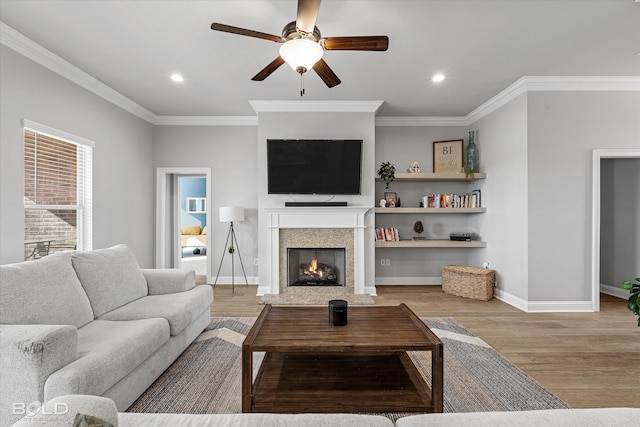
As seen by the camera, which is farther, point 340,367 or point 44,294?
point 340,367

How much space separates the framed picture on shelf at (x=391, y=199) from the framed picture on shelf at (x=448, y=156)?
0.82 metres

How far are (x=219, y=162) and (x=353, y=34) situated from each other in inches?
129

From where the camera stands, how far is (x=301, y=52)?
208 centimetres

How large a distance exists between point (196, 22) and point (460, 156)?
425 cm

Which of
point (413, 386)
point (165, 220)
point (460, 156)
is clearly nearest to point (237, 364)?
point (413, 386)

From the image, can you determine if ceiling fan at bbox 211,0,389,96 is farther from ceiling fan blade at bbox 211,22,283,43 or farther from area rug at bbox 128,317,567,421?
area rug at bbox 128,317,567,421

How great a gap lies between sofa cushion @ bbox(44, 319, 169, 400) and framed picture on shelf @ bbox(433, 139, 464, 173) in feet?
15.1

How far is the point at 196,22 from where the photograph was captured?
272 cm

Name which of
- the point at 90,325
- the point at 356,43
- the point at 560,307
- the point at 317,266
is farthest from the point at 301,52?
the point at 560,307

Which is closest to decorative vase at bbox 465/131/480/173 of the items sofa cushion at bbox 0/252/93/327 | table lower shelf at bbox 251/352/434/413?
table lower shelf at bbox 251/352/434/413

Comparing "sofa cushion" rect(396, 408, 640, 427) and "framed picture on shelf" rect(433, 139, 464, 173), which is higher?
"framed picture on shelf" rect(433, 139, 464, 173)

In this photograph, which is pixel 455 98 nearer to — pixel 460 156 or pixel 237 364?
pixel 460 156

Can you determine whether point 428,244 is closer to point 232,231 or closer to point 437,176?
point 437,176

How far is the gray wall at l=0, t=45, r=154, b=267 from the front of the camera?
2.82 m
